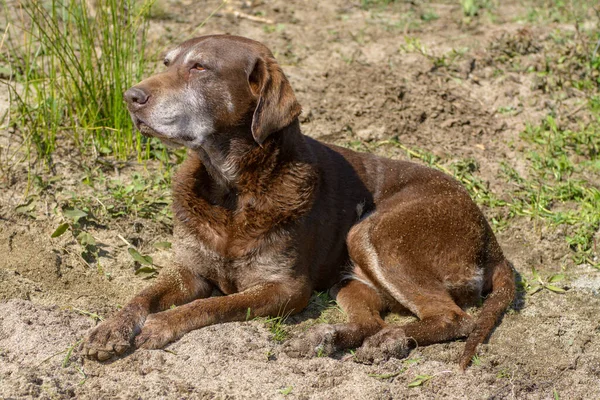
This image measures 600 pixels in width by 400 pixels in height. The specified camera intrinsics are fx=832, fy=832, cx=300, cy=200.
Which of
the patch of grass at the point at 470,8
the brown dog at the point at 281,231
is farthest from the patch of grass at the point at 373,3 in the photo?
the brown dog at the point at 281,231

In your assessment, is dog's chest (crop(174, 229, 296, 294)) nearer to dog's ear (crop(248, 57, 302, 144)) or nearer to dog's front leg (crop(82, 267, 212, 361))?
dog's front leg (crop(82, 267, 212, 361))

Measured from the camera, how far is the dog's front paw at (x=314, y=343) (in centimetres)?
443

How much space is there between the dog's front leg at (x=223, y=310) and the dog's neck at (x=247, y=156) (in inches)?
24.4

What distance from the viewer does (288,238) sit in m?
4.88

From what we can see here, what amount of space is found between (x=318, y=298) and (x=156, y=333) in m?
1.30

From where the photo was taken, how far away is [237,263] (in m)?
4.88

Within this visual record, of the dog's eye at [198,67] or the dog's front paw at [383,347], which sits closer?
the dog's front paw at [383,347]

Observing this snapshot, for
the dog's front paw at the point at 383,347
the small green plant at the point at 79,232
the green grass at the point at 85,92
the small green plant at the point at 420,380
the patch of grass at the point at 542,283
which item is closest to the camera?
the small green plant at the point at 420,380

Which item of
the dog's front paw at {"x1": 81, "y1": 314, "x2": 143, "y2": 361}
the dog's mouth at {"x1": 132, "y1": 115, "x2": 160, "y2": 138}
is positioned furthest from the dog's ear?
the dog's front paw at {"x1": 81, "y1": 314, "x2": 143, "y2": 361}

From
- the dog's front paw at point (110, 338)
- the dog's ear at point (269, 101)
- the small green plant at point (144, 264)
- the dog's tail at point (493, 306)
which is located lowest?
the dog's tail at point (493, 306)

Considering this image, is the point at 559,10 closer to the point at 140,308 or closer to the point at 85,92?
the point at 85,92

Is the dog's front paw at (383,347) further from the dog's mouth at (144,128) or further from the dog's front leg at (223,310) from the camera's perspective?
the dog's mouth at (144,128)

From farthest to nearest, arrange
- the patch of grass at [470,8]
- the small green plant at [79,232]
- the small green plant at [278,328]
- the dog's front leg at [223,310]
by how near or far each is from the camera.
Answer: the patch of grass at [470,8], the small green plant at [79,232], the small green plant at [278,328], the dog's front leg at [223,310]

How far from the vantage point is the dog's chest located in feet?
15.9
